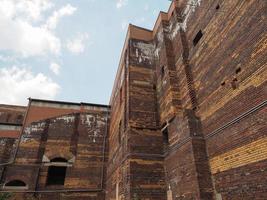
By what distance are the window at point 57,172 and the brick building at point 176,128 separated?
0.06 meters

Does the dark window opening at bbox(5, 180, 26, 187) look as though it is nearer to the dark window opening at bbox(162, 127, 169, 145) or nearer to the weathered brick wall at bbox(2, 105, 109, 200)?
the weathered brick wall at bbox(2, 105, 109, 200)

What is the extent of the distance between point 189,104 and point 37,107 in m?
12.9

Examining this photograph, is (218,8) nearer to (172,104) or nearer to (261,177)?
(172,104)

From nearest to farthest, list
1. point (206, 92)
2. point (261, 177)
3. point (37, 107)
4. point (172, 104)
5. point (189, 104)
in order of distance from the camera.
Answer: point (261, 177) < point (206, 92) < point (189, 104) < point (172, 104) < point (37, 107)

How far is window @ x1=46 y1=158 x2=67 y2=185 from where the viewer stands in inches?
575

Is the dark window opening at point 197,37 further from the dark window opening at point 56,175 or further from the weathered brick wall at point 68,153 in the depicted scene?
the dark window opening at point 56,175

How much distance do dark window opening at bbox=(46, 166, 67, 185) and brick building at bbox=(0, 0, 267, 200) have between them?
6 centimetres

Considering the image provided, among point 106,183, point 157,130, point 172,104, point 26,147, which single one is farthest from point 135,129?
point 26,147

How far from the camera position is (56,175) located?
49.6ft

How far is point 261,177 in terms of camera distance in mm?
4574

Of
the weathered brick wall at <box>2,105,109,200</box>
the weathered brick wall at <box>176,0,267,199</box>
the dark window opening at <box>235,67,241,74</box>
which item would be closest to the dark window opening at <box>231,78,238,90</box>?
the weathered brick wall at <box>176,0,267,199</box>

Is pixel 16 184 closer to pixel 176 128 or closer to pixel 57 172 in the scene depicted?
pixel 57 172

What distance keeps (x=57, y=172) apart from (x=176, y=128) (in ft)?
34.7

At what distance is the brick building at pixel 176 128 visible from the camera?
5.24 m
